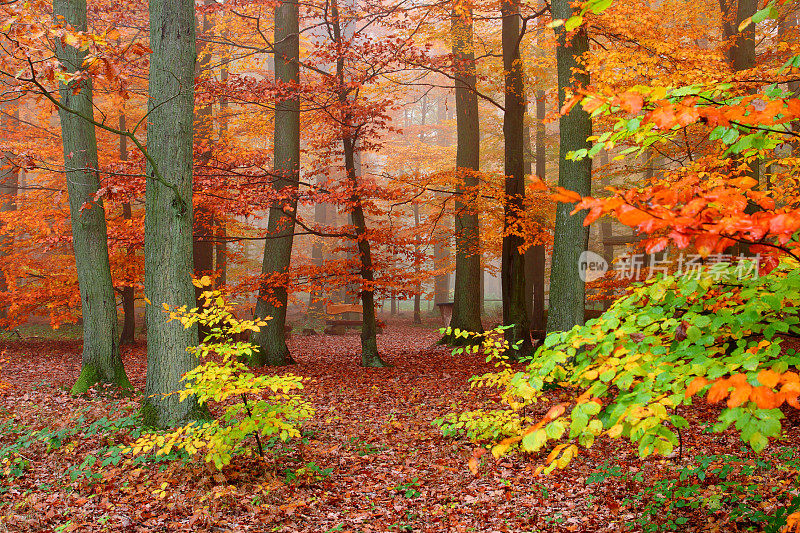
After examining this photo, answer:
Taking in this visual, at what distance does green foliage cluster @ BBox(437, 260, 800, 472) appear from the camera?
5.51 feet

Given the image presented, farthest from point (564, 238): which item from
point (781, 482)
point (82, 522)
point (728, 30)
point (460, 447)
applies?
point (728, 30)

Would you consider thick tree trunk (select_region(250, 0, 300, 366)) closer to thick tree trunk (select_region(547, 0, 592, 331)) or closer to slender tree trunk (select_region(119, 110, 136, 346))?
slender tree trunk (select_region(119, 110, 136, 346))

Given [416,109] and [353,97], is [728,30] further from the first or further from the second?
[416,109]

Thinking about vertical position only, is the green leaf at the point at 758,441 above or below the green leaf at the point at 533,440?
above

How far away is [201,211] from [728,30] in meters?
11.3

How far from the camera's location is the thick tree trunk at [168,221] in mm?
5164

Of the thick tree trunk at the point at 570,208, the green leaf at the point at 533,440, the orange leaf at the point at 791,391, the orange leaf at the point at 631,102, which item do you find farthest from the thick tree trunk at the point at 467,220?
the orange leaf at the point at 791,391

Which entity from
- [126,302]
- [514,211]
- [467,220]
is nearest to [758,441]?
A: [514,211]

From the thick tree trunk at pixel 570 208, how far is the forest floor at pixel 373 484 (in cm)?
147

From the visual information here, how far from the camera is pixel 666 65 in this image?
8266 millimetres

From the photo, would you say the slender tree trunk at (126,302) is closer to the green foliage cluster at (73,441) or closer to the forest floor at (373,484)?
the forest floor at (373,484)

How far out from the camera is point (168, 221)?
517 cm

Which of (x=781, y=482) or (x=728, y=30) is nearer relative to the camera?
(x=781, y=482)

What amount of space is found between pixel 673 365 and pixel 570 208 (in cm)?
495
